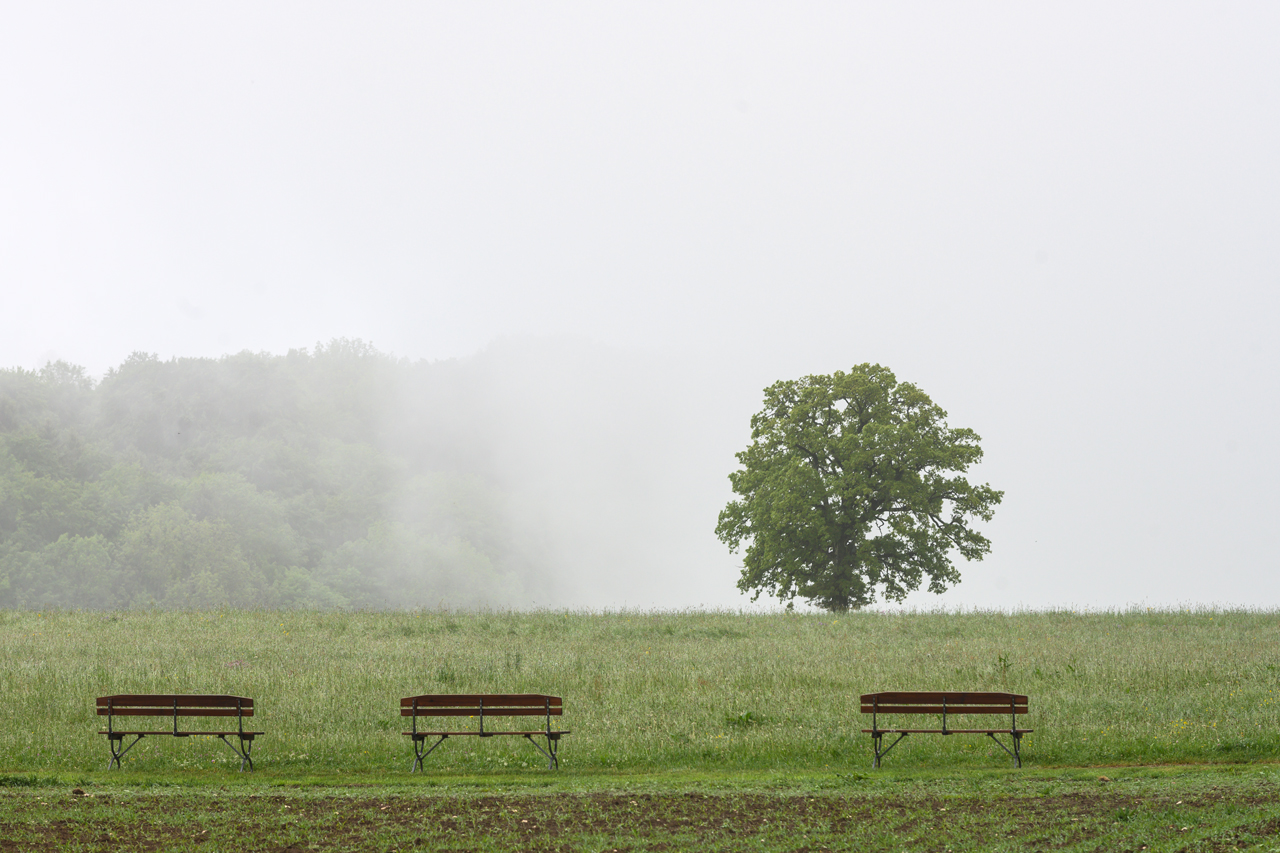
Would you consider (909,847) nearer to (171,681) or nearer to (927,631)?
(171,681)

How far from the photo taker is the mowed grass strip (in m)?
9.41

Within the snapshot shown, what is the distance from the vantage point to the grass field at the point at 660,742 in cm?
1005

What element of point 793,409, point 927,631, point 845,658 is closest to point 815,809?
point 845,658

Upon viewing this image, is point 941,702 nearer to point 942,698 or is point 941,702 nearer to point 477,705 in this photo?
point 942,698

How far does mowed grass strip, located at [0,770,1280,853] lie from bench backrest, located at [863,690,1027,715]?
1454 millimetres

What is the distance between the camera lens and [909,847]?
9.23 meters

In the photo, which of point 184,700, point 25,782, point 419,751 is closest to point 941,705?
point 419,751

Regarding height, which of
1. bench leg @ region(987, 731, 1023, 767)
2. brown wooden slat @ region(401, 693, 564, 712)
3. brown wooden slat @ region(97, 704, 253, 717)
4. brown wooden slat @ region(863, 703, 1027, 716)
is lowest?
bench leg @ region(987, 731, 1023, 767)

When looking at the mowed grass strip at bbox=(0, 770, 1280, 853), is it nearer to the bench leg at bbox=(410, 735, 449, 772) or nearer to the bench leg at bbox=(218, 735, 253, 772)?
the bench leg at bbox=(410, 735, 449, 772)

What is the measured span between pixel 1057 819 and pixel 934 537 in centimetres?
2575

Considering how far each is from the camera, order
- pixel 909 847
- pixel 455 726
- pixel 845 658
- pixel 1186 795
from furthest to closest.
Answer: pixel 845 658 < pixel 455 726 < pixel 1186 795 < pixel 909 847

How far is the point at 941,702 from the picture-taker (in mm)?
14242

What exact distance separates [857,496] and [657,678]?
16757mm

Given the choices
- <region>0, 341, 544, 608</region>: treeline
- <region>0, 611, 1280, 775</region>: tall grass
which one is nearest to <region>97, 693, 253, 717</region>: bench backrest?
<region>0, 611, 1280, 775</region>: tall grass
